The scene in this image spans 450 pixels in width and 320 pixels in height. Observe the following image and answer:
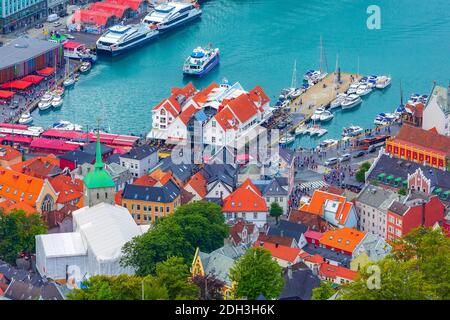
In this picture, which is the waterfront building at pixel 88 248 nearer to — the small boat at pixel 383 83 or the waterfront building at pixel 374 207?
the waterfront building at pixel 374 207

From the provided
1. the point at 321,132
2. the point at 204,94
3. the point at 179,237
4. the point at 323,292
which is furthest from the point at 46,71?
the point at 323,292

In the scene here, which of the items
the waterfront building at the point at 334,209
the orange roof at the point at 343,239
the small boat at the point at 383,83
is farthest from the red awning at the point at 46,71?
the orange roof at the point at 343,239

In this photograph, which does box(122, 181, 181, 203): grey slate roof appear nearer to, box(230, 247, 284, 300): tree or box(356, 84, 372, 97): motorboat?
box(230, 247, 284, 300): tree

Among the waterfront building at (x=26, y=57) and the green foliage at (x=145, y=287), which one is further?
the waterfront building at (x=26, y=57)

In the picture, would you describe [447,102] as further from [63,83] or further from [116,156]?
[63,83]

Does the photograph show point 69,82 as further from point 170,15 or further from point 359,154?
point 359,154

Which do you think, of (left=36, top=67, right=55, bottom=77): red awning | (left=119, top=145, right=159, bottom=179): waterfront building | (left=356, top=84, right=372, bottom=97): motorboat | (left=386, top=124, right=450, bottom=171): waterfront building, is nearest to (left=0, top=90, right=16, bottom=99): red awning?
(left=36, top=67, right=55, bottom=77): red awning
